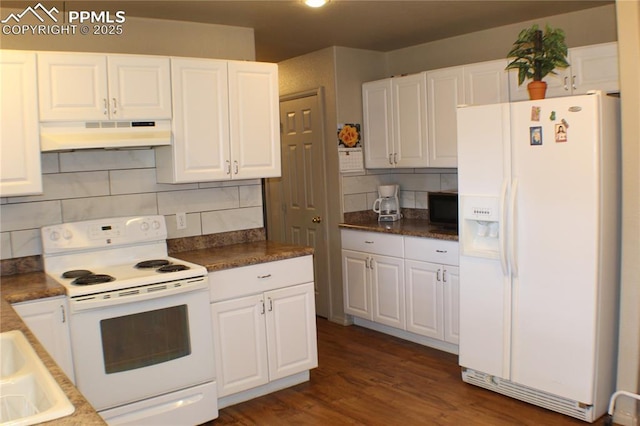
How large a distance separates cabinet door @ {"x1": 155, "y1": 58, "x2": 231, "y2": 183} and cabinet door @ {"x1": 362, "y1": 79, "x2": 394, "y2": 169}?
5.47 feet

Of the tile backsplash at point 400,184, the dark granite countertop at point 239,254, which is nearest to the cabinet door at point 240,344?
the dark granite countertop at point 239,254

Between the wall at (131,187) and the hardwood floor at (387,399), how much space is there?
121cm

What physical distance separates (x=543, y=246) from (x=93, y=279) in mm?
2410

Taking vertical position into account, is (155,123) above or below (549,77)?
below

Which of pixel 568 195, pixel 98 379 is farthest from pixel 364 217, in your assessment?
pixel 98 379

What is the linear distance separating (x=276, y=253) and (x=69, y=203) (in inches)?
50.0

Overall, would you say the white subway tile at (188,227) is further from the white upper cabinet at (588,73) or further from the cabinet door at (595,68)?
the cabinet door at (595,68)

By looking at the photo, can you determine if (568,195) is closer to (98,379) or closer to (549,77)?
(549,77)

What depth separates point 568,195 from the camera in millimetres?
3043

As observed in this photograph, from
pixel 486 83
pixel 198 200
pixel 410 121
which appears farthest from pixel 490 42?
pixel 198 200

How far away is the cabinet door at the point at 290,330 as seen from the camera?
140 inches

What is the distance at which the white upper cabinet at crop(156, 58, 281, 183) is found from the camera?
3.45m

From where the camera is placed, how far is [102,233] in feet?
11.1

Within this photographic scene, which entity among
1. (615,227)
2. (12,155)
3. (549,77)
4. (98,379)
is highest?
(549,77)
